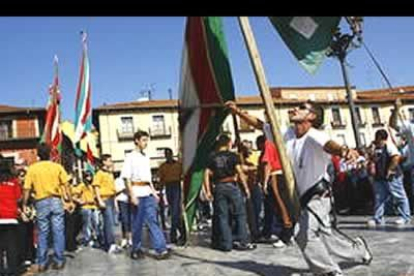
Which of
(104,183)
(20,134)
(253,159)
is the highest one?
(20,134)

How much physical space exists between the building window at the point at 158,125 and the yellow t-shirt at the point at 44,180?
4649cm

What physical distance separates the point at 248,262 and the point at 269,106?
1.91 metres

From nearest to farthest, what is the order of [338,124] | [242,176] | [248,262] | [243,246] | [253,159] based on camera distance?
[248,262]
[243,246]
[242,176]
[253,159]
[338,124]

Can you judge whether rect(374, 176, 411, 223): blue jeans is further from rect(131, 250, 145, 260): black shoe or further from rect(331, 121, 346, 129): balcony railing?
rect(331, 121, 346, 129): balcony railing

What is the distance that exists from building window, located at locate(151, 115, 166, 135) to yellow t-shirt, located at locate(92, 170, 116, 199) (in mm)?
44359

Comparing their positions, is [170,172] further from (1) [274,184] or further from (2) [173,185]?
(1) [274,184]

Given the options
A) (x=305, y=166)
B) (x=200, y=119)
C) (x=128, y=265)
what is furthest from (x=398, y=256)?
(x=128, y=265)

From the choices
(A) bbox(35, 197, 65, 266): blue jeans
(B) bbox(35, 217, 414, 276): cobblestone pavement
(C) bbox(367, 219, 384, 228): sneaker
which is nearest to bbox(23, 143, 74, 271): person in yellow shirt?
(A) bbox(35, 197, 65, 266): blue jeans

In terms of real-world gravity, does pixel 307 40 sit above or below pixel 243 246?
above

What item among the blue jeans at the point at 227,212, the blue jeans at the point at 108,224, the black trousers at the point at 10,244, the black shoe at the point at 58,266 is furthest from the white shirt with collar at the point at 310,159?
the blue jeans at the point at 108,224

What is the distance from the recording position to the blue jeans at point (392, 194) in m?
8.92

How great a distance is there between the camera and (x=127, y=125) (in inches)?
2121

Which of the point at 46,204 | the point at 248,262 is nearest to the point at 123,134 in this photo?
the point at 46,204
